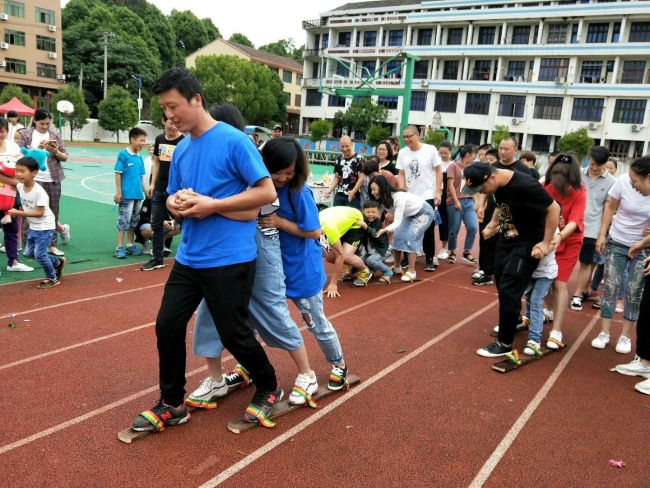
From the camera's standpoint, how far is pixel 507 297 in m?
4.43

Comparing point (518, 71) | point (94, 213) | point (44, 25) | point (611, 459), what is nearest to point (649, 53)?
point (518, 71)

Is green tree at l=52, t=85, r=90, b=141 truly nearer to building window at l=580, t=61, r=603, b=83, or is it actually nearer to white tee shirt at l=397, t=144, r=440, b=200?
white tee shirt at l=397, t=144, r=440, b=200

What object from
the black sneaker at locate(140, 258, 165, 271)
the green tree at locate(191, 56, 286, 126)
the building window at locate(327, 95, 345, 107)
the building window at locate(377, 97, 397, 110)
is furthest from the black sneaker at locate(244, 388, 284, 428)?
the building window at locate(327, 95, 345, 107)

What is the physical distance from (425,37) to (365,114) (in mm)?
11491

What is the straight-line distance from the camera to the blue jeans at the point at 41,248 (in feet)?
19.2

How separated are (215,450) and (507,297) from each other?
2.75 meters

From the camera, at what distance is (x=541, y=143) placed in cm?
4297

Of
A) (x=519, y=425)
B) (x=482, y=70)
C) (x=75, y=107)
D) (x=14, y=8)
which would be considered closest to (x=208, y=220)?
(x=519, y=425)

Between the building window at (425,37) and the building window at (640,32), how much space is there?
16.5 meters

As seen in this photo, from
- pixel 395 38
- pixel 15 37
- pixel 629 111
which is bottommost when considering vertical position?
pixel 629 111

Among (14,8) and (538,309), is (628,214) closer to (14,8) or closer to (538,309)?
(538,309)

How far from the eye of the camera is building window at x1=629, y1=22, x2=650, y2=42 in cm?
3828

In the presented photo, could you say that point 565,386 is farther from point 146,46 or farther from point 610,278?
point 146,46

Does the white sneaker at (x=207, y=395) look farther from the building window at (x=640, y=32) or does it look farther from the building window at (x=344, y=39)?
the building window at (x=344, y=39)
